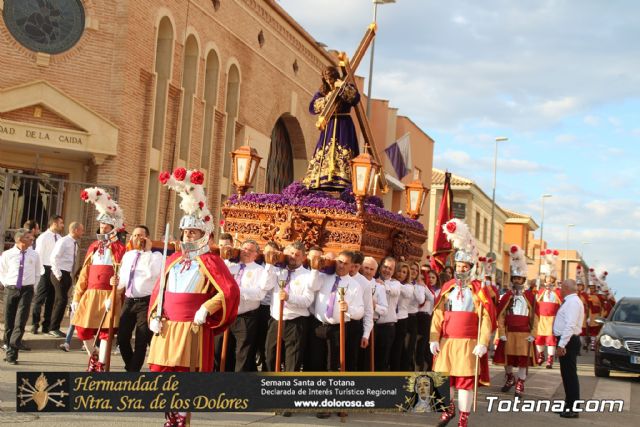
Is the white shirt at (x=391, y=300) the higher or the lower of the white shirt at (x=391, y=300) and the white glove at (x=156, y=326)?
the higher

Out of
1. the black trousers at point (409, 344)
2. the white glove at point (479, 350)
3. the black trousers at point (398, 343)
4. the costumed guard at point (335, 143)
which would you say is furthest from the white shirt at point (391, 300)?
the costumed guard at point (335, 143)

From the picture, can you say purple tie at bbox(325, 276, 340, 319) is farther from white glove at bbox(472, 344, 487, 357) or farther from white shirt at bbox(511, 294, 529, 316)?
white shirt at bbox(511, 294, 529, 316)

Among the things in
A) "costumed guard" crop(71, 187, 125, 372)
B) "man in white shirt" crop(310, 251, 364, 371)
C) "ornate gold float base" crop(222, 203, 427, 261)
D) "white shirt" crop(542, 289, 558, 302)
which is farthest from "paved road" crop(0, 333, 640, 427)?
"ornate gold float base" crop(222, 203, 427, 261)

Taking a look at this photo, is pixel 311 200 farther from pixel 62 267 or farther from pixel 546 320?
pixel 546 320

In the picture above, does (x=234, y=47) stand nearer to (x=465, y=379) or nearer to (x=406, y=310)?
(x=406, y=310)

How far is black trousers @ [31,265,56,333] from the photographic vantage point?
15531mm

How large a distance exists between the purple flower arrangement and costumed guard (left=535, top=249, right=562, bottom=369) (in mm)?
5188

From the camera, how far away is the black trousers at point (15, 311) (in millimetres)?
12484

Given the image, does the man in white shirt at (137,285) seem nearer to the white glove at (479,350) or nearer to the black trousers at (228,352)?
the black trousers at (228,352)

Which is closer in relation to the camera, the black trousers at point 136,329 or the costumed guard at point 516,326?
the black trousers at point 136,329

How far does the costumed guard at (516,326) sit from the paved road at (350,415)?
1.43ft

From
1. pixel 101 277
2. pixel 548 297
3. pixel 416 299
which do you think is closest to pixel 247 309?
pixel 101 277

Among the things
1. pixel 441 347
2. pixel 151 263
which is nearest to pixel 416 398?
pixel 441 347

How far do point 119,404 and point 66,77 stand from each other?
13975 mm
